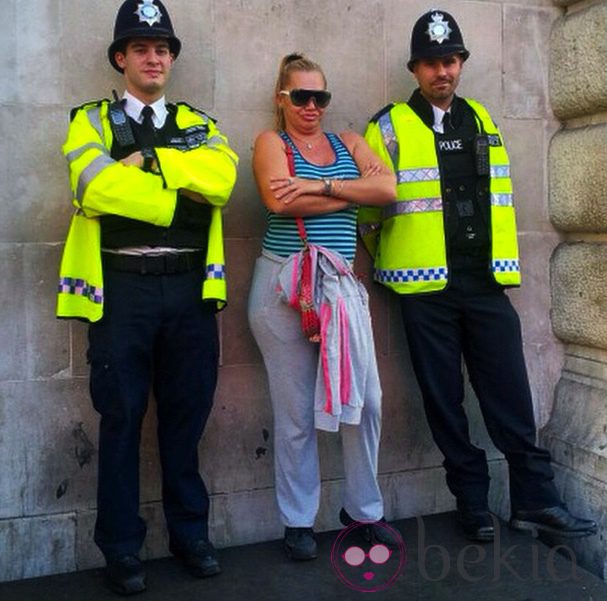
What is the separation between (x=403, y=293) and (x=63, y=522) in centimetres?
193

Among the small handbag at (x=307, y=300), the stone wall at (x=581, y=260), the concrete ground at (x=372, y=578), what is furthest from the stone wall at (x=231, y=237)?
the small handbag at (x=307, y=300)

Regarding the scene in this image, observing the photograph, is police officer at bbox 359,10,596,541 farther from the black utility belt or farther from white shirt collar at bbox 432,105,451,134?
the black utility belt

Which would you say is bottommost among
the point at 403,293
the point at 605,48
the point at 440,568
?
the point at 440,568

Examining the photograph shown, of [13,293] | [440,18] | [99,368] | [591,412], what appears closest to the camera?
[99,368]

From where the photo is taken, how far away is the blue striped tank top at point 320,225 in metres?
3.86

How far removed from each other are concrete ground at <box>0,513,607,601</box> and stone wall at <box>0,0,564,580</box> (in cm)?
19

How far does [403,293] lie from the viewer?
13.8 feet

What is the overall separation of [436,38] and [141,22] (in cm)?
140

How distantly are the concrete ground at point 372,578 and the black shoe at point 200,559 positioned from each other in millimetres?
36

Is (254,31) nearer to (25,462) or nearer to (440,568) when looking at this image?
(25,462)

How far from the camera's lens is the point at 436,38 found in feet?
13.4

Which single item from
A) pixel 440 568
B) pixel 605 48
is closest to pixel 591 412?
pixel 440 568

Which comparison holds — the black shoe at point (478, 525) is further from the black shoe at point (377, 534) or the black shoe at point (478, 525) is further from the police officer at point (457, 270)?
the black shoe at point (377, 534)

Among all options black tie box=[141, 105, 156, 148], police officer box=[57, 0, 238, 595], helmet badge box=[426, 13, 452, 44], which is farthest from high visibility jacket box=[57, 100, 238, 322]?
helmet badge box=[426, 13, 452, 44]
